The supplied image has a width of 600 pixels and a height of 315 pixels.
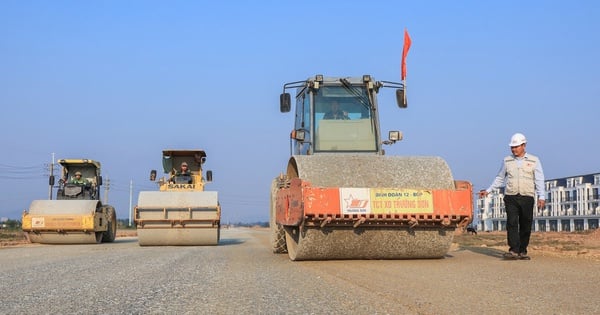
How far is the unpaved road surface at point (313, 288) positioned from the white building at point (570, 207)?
228 ft

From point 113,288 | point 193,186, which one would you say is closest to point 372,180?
point 113,288

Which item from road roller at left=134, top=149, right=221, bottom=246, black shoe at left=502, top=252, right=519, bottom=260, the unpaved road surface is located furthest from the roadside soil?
road roller at left=134, top=149, right=221, bottom=246

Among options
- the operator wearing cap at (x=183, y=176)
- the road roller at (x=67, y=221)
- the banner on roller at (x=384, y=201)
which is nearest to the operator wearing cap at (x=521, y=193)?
the banner on roller at (x=384, y=201)

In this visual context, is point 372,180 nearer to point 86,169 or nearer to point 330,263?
point 330,263

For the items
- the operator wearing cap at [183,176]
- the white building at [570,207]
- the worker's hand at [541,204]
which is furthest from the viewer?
the white building at [570,207]

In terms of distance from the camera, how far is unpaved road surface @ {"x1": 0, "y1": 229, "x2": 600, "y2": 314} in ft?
15.7

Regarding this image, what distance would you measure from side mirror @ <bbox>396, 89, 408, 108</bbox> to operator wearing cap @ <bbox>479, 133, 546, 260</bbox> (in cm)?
215

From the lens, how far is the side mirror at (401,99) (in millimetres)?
10711

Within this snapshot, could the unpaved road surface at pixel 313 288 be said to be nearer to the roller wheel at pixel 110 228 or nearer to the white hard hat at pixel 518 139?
the white hard hat at pixel 518 139

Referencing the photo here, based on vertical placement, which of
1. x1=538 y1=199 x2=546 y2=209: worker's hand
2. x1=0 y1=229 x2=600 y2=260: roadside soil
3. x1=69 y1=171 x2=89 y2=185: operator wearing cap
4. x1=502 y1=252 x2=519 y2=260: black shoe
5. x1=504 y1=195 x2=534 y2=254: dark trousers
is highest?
x1=69 y1=171 x2=89 y2=185: operator wearing cap

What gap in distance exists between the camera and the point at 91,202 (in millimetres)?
19328

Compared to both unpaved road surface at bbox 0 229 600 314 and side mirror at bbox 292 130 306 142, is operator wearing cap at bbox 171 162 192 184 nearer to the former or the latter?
side mirror at bbox 292 130 306 142

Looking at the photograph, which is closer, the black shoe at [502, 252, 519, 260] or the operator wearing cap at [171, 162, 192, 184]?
the black shoe at [502, 252, 519, 260]

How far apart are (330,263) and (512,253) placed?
2.59m
